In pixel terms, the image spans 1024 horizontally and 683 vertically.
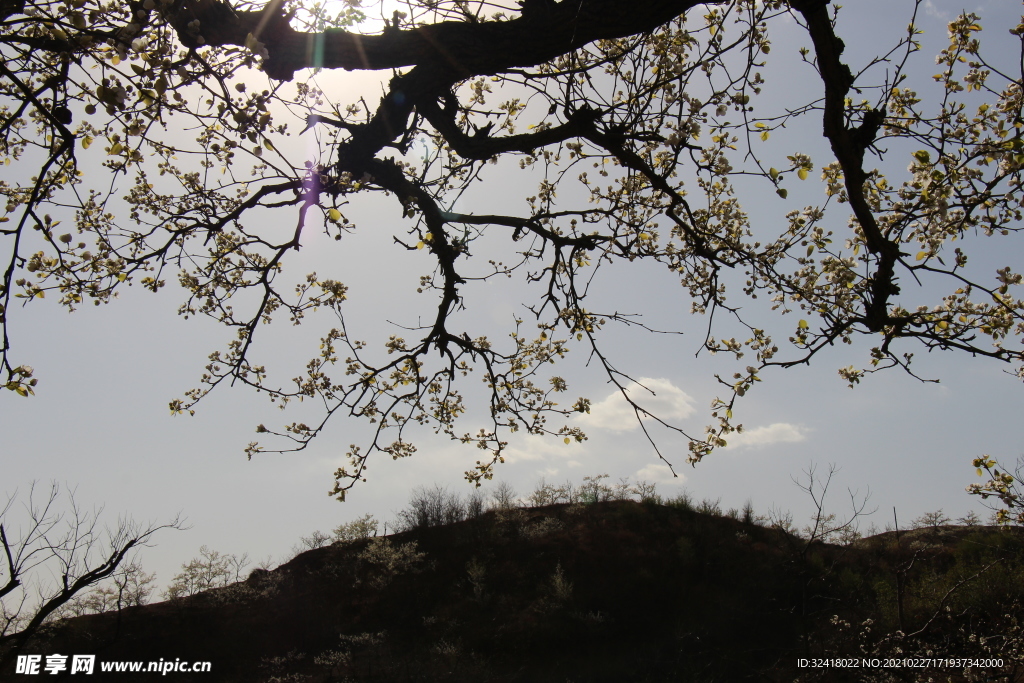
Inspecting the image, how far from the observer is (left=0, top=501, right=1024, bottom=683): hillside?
1302 cm

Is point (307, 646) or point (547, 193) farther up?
point (547, 193)

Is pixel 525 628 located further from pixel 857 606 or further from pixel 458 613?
pixel 857 606

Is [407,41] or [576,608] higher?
[407,41]

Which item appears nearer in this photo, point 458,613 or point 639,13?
point 639,13

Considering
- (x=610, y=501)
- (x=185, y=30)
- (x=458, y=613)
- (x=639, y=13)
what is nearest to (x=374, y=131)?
(x=185, y=30)

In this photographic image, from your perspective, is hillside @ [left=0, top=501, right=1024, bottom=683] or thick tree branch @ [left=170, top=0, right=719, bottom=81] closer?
thick tree branch @ [left=170, top=0, right=719, bottom=81]

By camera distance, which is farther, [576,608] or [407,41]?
[576,608]

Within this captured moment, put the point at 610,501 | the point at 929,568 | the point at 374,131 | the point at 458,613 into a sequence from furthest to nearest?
the point at 610,501 < the point at 458,613 < the point at 929,568 < the point at 374,131

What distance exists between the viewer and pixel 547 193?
640 cm

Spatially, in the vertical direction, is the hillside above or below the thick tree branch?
below

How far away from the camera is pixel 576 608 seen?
15.9 m

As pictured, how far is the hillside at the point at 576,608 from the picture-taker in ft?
42.7

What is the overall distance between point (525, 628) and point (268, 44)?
608 inches

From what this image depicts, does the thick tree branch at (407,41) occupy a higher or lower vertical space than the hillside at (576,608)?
higher
